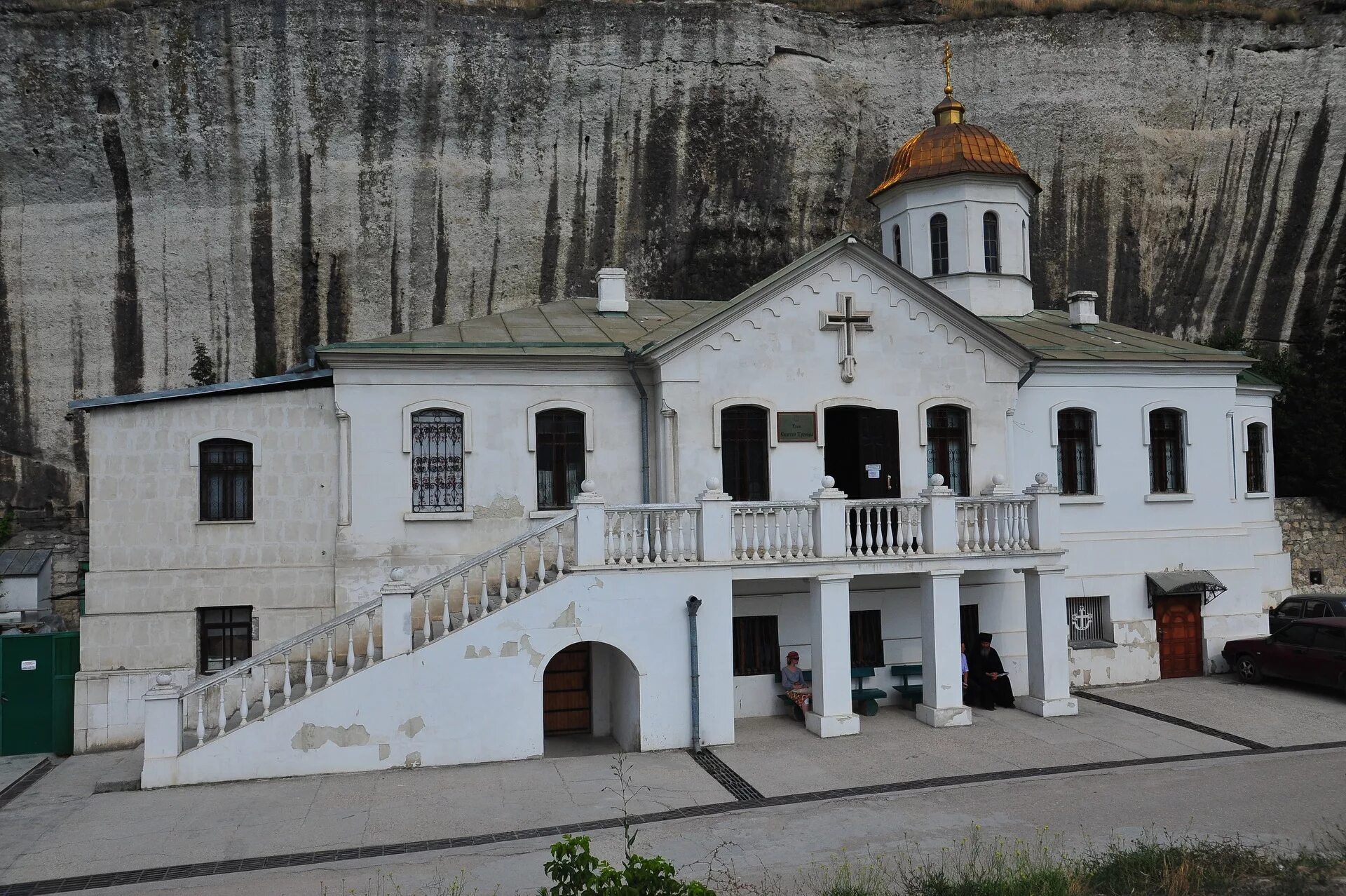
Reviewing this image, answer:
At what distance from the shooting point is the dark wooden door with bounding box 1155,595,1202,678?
755 inches

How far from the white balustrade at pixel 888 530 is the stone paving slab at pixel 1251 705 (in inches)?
207

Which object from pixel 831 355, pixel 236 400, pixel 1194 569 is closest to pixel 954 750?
pixel 831 355

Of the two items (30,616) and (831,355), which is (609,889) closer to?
(831,355)

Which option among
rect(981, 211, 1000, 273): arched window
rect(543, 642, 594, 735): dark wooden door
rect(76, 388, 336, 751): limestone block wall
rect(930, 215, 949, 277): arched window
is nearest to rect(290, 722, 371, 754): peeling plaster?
rect(543, 642, 594, 735): dark wooden door

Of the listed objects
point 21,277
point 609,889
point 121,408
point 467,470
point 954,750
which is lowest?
point 954,750

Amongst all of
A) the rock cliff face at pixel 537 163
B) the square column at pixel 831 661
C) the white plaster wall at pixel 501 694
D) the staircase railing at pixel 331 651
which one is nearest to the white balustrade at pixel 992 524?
the square column at pixel 831 661

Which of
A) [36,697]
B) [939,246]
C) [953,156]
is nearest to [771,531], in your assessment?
[939,246]

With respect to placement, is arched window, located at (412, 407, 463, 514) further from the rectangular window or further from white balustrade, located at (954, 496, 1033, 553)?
white balustrade, located at (954, 496, 1033, 553)

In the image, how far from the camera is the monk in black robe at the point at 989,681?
1653 centimetres

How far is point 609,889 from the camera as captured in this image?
612 cm

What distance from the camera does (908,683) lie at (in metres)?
16.8

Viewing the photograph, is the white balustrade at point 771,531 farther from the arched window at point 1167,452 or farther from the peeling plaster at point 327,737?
the arched window at point 1167,452

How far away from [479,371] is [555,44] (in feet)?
80.8

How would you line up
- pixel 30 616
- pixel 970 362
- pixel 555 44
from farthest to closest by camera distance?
pixel 555 44, pixel 30 616, pixel 970 362
